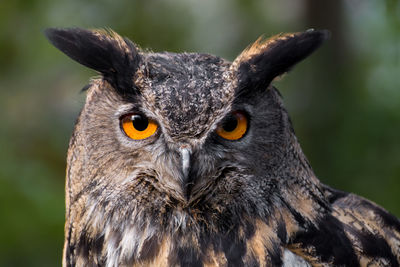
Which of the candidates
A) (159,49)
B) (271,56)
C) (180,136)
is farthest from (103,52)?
(159,49)

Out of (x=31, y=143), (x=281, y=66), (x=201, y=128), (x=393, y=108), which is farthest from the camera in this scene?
(x=31, y=143)

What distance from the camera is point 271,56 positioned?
153 cm

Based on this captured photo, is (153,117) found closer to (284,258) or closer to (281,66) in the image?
(281,66)

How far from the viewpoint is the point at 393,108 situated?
3.15 m

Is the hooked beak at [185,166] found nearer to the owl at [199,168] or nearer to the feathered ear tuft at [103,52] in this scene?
the owl at [199,168]

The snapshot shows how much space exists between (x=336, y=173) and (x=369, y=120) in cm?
37

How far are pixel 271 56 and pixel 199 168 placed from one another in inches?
15.8

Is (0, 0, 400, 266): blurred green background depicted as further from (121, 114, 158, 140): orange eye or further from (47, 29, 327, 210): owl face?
(121, 114, 158, 140): orange eye

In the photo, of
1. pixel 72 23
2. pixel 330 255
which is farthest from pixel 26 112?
pixel 330 255

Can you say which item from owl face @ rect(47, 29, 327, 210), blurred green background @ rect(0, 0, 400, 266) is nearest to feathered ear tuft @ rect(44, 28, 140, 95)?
owl face @ rect(47, 29, 327, 210)

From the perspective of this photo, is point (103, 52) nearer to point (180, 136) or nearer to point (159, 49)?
point (180, 136)

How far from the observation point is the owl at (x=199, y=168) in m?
1.41

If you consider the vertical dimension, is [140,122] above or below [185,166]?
above

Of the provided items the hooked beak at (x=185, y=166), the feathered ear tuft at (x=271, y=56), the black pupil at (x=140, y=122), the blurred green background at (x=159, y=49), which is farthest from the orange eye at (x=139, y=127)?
the blurred green background at (x=159, y=49)
